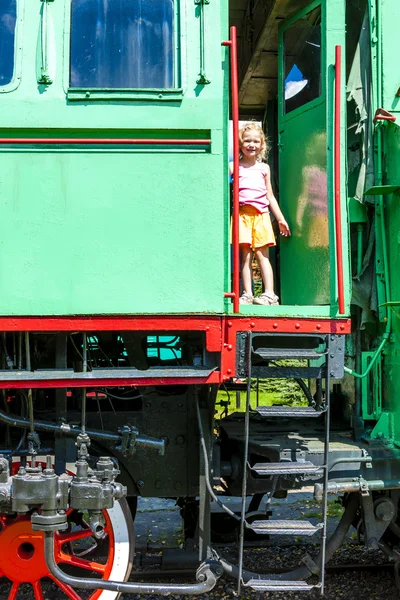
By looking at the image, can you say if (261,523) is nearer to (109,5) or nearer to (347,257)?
(347,257)

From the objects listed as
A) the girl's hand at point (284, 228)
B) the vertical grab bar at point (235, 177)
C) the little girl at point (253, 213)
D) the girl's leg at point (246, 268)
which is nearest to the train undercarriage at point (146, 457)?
the vertical grab bar at point (235, 177)

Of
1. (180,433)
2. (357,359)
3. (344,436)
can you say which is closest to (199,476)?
(180,433)

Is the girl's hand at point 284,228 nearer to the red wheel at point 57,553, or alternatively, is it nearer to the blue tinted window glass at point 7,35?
the blue tinted window glass at point 7,35

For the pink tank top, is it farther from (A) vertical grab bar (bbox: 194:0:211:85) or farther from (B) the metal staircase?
(B) the metal staircase

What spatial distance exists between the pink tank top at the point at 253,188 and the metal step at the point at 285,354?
989mm

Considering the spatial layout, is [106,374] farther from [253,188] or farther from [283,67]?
[283,67]

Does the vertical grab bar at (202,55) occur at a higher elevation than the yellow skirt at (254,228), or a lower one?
higher

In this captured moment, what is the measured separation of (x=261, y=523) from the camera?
3.51 metres

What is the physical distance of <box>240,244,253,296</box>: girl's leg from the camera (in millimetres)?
3934

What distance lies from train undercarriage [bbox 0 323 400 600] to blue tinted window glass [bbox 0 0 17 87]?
56.6 inches

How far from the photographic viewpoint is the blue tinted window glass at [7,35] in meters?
3.39

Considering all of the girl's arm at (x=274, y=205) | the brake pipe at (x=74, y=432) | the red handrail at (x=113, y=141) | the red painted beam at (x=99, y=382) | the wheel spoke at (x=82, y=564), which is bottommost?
the wheel spoke at (x=82, y=564)

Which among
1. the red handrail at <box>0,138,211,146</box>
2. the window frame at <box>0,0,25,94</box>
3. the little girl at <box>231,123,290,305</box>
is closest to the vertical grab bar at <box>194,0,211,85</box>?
the red handrail at <box>0,138,211,146</box>

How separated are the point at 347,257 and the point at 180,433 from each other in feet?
4.87
